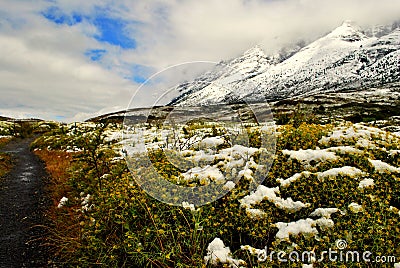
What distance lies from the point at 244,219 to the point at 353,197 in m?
1.91

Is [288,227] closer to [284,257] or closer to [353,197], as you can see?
[284,257]

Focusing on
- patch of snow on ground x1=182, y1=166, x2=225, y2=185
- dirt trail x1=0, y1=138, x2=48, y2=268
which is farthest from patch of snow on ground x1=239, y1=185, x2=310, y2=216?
dirt trail x1=0, y1=138, x2=48, y2=268

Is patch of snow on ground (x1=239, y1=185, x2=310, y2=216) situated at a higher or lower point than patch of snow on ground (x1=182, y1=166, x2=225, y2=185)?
lower

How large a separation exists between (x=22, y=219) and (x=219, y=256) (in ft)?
21.2

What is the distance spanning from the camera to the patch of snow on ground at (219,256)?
15.2ft

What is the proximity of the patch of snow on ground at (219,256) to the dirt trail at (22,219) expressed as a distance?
3519mm

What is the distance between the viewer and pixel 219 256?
4.71 m

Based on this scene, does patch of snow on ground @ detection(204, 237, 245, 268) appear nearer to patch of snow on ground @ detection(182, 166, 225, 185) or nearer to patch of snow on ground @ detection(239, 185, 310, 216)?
patch of snow on ground @ detection(239, 185, 310, 216)

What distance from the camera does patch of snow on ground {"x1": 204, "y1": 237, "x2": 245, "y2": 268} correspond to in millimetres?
4621

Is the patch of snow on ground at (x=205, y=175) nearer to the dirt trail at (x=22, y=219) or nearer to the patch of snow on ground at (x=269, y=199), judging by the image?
the patch of snow on ground at (x=269, y=199)

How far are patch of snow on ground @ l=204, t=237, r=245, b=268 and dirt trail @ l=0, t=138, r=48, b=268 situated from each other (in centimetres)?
352

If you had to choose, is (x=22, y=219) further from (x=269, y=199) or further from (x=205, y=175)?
(x=269, y=199)

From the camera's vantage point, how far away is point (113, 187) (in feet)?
23.2

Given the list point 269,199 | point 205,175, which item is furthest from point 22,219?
point 269,199
